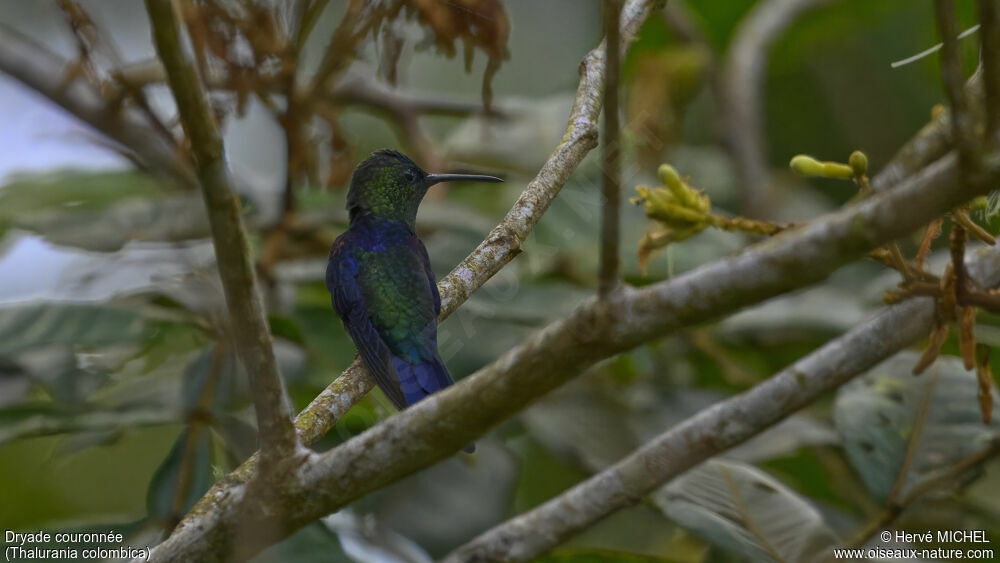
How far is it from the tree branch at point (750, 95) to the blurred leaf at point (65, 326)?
3.18m

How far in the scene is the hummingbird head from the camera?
109 inches

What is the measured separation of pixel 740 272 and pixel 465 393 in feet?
1.42

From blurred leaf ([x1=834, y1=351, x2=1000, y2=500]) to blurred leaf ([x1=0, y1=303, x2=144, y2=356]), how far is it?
2075 millimetres

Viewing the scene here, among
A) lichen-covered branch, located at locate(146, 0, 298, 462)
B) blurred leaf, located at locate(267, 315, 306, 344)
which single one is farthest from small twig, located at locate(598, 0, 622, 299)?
blurred leaf, located at locate(267, 315, 306, 344)

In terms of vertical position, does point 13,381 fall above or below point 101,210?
below

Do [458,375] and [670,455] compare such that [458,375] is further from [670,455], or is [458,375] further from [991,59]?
[991,59]

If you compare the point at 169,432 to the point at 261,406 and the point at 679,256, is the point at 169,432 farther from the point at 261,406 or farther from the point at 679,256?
the point at 679,256

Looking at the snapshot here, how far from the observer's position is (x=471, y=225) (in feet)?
11.3

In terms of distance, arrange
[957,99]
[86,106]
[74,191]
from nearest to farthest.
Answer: [957,99], [74,191], [86,106]

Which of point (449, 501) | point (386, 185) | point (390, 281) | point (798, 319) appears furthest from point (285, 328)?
point (798, 319)

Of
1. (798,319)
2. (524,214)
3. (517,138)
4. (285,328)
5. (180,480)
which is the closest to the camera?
(524,214)

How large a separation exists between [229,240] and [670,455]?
897mm

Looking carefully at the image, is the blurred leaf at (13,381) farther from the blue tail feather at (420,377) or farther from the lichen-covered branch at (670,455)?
the lichen-covered branch at (670,455)

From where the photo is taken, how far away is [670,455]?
1.75 metres
